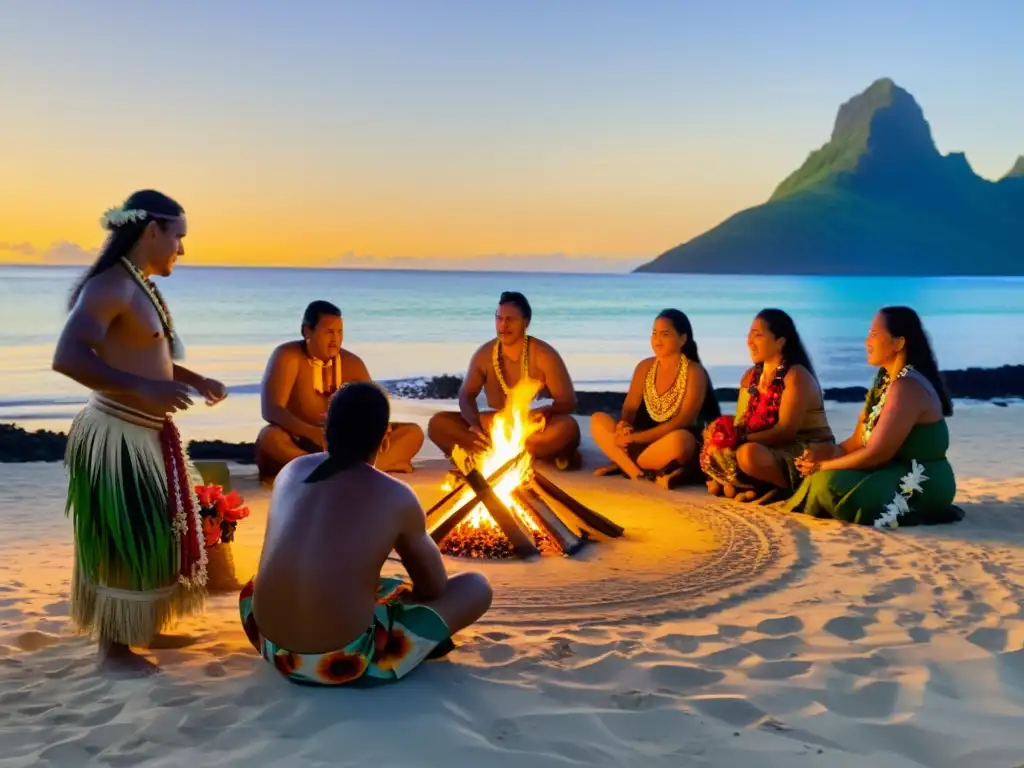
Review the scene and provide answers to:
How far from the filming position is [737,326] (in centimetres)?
3966

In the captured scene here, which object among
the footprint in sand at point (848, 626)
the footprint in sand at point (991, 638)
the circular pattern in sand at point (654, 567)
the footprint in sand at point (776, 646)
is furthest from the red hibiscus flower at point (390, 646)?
the footprint in sand at point (991, 638)

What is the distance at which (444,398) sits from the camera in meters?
15.6

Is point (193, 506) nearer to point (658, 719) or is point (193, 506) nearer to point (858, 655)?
point (658, 719)

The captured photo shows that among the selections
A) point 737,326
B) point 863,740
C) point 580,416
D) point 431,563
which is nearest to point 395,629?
point 431,563

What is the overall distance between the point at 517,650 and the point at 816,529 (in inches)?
118

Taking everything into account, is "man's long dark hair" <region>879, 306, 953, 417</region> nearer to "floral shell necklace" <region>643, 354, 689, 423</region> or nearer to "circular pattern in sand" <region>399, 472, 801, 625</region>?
"circular pattern in sand" <region>399, 472, 801, 625</region>

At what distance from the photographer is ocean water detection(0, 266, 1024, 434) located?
841 inches

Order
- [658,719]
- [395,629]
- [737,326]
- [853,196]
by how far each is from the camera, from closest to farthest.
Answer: [658,719]
[395,629]
[737,326]
[853,196]

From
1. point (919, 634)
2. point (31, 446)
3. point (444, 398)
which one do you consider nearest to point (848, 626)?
point (919, 634)

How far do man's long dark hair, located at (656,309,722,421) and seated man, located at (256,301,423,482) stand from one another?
2437 millimetres

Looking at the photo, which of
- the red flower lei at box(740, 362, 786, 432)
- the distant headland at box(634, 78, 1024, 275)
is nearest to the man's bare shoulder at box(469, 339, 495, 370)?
the red flower lei at box(740, 362, 786, 432)

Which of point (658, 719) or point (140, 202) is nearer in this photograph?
point (658, 719)

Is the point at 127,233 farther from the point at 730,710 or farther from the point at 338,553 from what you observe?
the point at 730,710

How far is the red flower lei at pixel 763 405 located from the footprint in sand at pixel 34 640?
16.1ft
